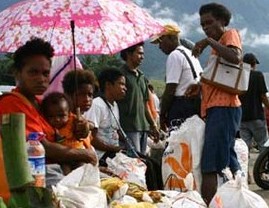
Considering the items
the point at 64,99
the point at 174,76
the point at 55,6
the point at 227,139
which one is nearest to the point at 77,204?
the point at 64,99

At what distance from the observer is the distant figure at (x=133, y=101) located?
21.0 ft

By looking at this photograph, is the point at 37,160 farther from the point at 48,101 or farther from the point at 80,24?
the point at 80,24

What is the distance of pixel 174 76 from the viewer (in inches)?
239

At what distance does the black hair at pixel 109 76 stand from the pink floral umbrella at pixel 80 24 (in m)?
0.76

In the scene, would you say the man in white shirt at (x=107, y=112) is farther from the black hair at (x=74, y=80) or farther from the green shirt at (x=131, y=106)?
the black hair at (x=74, y=80)

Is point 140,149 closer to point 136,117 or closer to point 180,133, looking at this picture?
point 136,117

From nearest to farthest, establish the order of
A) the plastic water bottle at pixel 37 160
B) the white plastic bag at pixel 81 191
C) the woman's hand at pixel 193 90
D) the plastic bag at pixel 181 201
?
1. the plastic water bottle at pixel 37 160
2. the white plastic bag at pixel 81 191
3. the plastic bag at pixel 181 201
4. the woman's hand at pixel 193 90

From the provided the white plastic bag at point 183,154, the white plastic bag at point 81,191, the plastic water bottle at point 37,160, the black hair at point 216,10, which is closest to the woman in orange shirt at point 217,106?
the black hair at point 216,10

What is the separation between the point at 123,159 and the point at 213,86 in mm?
963

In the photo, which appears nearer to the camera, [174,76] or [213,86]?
[213,86]

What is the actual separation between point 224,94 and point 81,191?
2266mm

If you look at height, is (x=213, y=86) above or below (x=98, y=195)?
above

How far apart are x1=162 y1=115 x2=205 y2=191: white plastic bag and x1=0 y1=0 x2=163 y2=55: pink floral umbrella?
961mm

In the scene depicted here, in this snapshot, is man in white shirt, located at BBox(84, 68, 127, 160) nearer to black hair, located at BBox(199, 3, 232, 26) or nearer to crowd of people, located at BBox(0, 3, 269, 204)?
crowd of people, located at BBox(0, 3, 269, 204)
